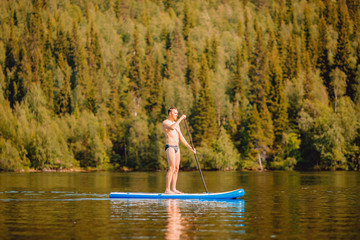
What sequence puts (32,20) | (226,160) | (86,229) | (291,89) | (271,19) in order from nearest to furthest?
(86,229) → (226,160) → (291,89) → (32,20) → (271,19)

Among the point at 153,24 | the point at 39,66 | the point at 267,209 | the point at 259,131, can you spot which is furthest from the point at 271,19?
the point at 267,209

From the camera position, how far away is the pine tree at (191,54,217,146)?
89812 millimetres

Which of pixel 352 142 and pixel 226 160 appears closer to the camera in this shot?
pixel 352 142

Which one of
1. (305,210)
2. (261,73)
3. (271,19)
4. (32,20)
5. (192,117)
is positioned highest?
(271,19)

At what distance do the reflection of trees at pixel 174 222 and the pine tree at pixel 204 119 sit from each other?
71.5 m

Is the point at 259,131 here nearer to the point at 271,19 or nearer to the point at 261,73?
the point at 261,73

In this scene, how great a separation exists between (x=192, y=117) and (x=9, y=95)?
40432 mm

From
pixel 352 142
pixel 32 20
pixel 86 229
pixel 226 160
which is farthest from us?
pixel 32 20

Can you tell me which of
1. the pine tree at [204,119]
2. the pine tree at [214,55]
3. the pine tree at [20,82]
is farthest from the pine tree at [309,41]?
the pine tree at [20,82]

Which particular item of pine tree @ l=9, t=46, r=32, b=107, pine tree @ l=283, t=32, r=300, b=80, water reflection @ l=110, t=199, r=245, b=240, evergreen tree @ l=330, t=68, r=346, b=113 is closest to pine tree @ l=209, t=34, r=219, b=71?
pine tree @ l=283, t=32, r=300, b=80

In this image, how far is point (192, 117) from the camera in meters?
95.2

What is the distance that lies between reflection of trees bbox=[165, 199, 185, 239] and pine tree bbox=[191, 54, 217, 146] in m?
71.5

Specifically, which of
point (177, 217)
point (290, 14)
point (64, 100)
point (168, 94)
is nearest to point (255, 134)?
point (168, 94)

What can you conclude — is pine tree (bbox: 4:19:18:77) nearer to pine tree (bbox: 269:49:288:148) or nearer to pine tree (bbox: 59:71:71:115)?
pine tree (bbox: 59:71:71:115)
